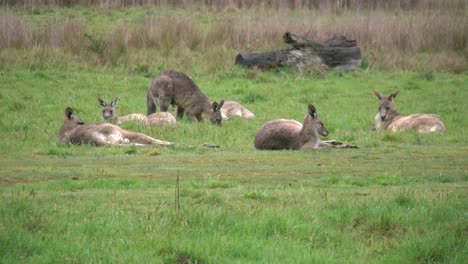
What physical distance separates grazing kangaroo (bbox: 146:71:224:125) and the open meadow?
1189mm

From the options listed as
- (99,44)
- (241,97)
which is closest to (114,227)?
(241,97)

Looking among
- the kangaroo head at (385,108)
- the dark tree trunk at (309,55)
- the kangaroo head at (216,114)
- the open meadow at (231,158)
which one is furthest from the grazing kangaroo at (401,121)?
the dark tree trunk at (309,55)

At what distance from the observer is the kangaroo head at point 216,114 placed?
20.8m

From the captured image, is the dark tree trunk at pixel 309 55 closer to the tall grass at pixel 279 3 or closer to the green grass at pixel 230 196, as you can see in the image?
the green grass at pixel 230 196

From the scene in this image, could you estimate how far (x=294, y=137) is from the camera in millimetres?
16656

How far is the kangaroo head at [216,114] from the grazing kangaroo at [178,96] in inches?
10.6

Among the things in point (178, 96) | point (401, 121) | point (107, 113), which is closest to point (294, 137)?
point (401, 121)

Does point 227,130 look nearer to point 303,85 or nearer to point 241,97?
point 241,97

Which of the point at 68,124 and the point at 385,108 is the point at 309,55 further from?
the point at 68,124

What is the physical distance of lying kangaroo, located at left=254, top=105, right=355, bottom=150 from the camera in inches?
650

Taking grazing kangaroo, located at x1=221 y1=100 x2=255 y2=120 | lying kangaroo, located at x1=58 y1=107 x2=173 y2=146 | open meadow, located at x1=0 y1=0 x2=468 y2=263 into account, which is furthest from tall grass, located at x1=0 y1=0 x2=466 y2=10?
lying kangaroo, located at x1=58 y1=107 x2=173 y2=146

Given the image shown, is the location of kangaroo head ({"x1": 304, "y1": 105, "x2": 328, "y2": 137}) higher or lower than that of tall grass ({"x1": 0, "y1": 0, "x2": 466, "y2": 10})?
lower

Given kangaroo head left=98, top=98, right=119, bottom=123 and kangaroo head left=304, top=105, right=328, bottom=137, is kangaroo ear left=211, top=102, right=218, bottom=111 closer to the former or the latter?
kangaroo head left=98, top=98, right=119, bottom=123

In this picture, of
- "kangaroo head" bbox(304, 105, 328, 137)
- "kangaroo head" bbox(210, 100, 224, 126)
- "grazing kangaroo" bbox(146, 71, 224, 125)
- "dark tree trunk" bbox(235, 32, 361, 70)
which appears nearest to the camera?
"kangaroo head" bbox(304, 105, 328, 137)
